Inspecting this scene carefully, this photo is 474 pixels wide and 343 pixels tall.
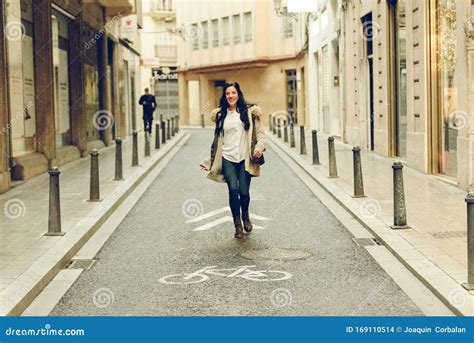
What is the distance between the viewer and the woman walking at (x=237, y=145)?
10031 mm

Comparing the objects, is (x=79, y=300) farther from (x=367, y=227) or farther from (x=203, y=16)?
(x=203, y=16)

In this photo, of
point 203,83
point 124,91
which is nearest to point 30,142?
point 124,91

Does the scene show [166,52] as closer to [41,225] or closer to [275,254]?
[41,225]

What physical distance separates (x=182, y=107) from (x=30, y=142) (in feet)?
133

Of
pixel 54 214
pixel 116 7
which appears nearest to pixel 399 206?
pixel 54 214

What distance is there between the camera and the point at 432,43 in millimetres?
16375

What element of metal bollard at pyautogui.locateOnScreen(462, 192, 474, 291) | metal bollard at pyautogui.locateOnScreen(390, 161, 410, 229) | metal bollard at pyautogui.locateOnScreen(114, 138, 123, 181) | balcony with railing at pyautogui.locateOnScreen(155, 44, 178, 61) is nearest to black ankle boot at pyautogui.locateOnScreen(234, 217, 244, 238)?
metal bollard at pyautogui.locateOnScreen(390, 161, 410, 229)

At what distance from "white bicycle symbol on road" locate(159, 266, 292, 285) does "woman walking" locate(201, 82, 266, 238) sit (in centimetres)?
188

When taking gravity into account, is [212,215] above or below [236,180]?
below

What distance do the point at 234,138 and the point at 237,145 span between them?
3.6 inches

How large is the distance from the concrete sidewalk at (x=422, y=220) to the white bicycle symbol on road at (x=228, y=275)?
124 cm

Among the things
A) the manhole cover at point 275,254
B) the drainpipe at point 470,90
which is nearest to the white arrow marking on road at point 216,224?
Answer: the manhole cover at point 275,254

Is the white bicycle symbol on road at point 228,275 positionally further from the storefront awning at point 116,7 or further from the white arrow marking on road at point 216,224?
the storefront awning at point 116,7

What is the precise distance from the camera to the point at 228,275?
8.02 metres
